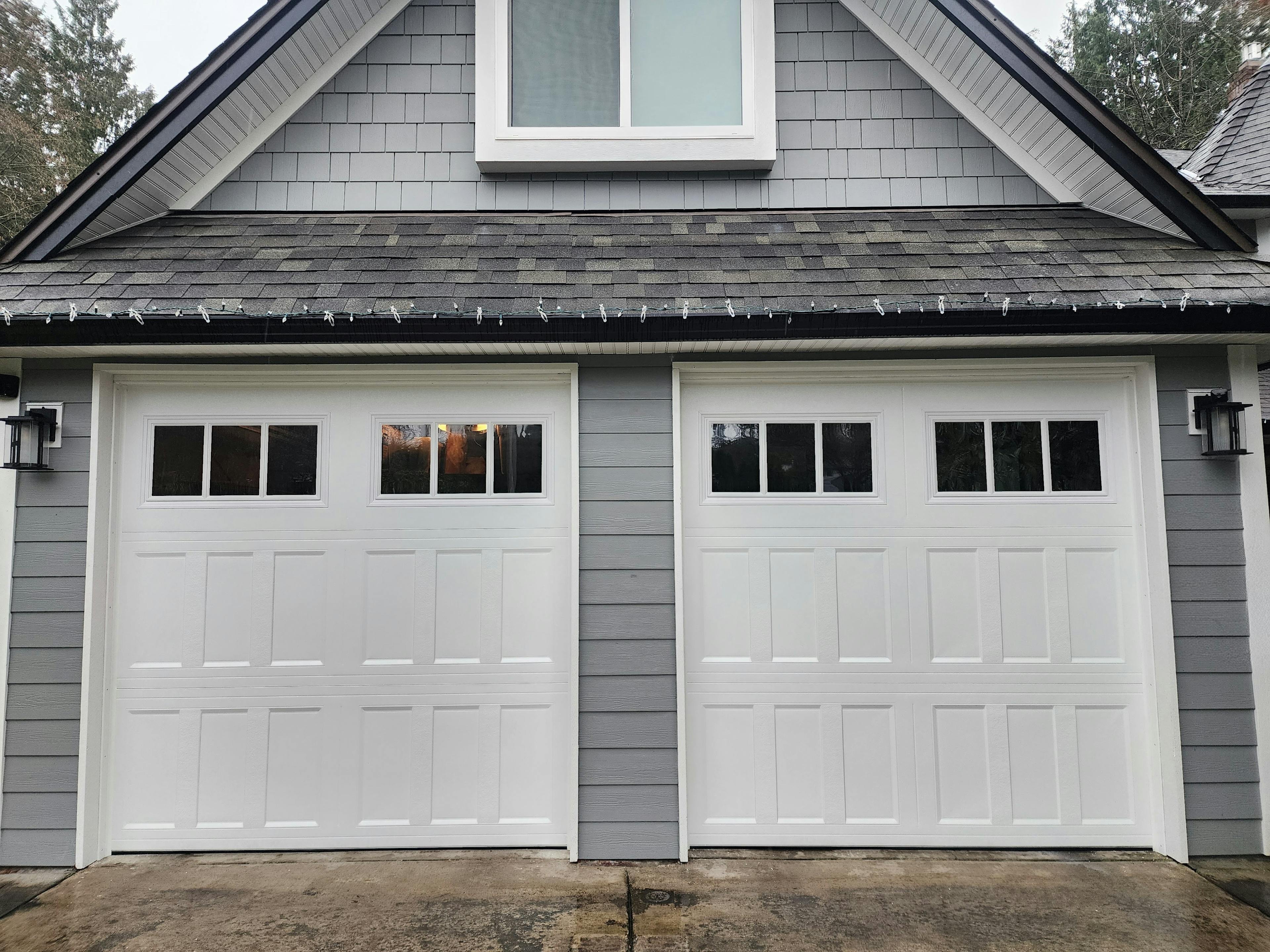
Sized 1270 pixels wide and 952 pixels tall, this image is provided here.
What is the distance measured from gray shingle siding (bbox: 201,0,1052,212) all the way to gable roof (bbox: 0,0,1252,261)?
0.36 ft

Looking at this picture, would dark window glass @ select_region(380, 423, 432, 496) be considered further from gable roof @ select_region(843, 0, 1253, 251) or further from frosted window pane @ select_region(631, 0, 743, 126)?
gable roof @ select_region(843, 0, 1253, 251)

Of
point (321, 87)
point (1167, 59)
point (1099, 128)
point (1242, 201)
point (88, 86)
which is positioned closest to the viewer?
point (1099, 128)

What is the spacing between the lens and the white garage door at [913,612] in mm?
3221

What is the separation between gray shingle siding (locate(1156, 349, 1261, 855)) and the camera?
310cm

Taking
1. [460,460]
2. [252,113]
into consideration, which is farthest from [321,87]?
[460,460]

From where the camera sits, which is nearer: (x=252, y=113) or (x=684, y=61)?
(x=252, y=113)

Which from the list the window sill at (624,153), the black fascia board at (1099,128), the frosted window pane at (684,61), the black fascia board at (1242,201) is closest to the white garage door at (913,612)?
the black fascia board at (1099,128)

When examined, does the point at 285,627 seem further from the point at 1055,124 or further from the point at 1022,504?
the point at 1055,124

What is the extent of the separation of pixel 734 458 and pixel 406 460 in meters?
1.64

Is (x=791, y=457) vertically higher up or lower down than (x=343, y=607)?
higher up

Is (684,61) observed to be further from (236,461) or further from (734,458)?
(236,461)

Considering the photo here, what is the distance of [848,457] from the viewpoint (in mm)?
3377

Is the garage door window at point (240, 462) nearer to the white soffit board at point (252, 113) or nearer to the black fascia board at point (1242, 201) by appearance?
the white soffit board at point (252, 113)

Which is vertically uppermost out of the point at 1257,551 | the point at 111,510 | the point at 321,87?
the point at 321,87
